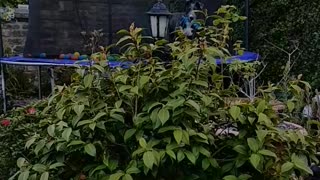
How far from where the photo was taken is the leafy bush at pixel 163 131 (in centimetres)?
202

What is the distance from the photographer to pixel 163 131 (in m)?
2.01

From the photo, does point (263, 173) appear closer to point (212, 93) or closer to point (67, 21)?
point (212, 93)

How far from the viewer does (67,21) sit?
260 inches

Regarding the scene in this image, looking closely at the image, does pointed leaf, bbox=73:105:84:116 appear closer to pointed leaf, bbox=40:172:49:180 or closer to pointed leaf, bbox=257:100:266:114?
pointed leaf, bbox=40:172:49:180

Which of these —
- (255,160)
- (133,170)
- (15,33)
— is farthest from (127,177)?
(15,33)

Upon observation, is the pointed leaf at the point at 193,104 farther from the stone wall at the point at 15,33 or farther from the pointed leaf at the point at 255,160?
the stone wall at the point at 15,33

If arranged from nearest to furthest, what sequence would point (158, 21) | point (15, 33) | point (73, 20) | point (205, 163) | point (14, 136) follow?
point (205, 163)
point (14, 136)
point (158, 21)
point (73, 20)
point (15, 33)

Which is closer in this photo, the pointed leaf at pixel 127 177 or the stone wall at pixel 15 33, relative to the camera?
the pointed leaf at pixel 127 177

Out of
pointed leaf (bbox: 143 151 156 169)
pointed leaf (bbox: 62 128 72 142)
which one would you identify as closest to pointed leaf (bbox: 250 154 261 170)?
pointed leaf (bbox: 143 151 156 169)

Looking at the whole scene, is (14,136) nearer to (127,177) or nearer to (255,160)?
(127,177)

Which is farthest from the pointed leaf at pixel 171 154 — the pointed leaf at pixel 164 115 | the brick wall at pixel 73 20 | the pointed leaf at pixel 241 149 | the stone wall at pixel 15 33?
the stone wall at pixel 15 33

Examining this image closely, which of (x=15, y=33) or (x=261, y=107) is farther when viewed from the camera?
(x=15, y=33)

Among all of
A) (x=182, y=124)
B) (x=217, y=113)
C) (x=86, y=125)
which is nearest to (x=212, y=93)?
(x=217, y=113)

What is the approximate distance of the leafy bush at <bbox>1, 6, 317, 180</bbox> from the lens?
2.02 meters
